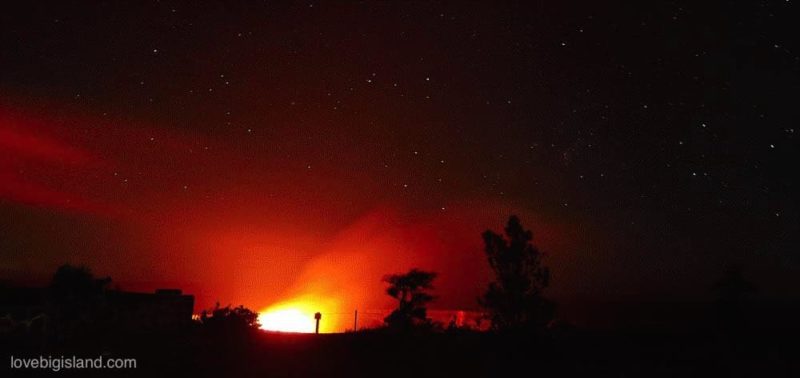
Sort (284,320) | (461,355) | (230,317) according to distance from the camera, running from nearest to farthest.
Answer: (461,355) → (230,317) → (284,320)

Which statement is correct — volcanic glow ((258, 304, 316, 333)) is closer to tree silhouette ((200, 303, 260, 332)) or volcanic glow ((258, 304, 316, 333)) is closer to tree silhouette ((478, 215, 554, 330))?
tree silhouette ((200, 303, 260, 332))

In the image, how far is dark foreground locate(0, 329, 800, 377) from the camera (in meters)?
16.4

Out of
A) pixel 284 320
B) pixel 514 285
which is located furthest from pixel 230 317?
pixel 514 285

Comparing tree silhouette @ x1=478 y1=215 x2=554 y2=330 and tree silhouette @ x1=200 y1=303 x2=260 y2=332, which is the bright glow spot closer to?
tree silhouette @ x1=200 y1=303 x2=260 y2=332

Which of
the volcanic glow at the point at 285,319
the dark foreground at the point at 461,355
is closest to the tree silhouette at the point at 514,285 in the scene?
the dark foreground at the point at 461,355

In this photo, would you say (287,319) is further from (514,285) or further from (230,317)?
(514,285)

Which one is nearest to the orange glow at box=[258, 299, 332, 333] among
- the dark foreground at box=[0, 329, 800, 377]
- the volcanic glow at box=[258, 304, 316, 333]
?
the volcanic glow at box=[258, 304, 316, 333]

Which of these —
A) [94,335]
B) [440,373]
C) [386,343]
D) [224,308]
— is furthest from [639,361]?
[224,308]

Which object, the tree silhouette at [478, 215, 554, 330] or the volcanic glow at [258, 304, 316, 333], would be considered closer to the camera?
the tree silhouette at [478, 215, 554, 330]

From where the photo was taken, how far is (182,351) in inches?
788

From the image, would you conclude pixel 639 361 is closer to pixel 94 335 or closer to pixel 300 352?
pixel 300 352

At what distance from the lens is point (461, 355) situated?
1822cm

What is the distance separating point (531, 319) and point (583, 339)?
321 cm

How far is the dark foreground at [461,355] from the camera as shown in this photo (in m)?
16.4
